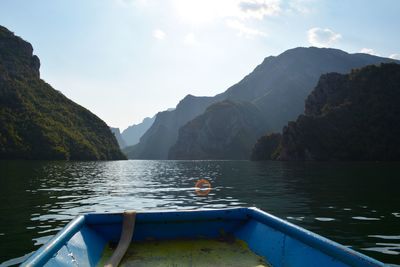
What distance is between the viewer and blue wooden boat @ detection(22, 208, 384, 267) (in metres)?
5.37

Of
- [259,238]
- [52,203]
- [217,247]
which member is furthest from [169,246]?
[52,203]

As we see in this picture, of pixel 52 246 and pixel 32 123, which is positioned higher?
pixel 32 123

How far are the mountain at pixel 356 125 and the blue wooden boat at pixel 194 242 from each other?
136 meters

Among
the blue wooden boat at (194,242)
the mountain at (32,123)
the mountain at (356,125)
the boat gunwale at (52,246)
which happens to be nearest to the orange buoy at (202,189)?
the blue wooden boat at (194,242)

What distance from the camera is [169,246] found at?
743cm

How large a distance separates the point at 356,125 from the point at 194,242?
15471 centimetres

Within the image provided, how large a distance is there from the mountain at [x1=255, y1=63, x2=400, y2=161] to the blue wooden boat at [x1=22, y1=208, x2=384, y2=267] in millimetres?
135899

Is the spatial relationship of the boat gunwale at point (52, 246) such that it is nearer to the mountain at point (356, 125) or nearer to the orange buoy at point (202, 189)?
the orange buoy at point (202, 189)

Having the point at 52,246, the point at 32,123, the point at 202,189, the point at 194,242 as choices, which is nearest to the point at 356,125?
the point at 202,189

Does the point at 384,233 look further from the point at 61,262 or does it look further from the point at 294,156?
the point at 294,156

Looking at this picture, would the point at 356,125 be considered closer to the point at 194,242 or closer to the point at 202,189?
the point at 202,189

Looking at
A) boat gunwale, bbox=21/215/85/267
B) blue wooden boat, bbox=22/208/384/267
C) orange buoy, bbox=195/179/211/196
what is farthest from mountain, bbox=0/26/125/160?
boat gunwale, bbox=21/215/85/267

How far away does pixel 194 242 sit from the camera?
25.4ft

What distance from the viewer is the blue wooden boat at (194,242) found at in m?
5.37
